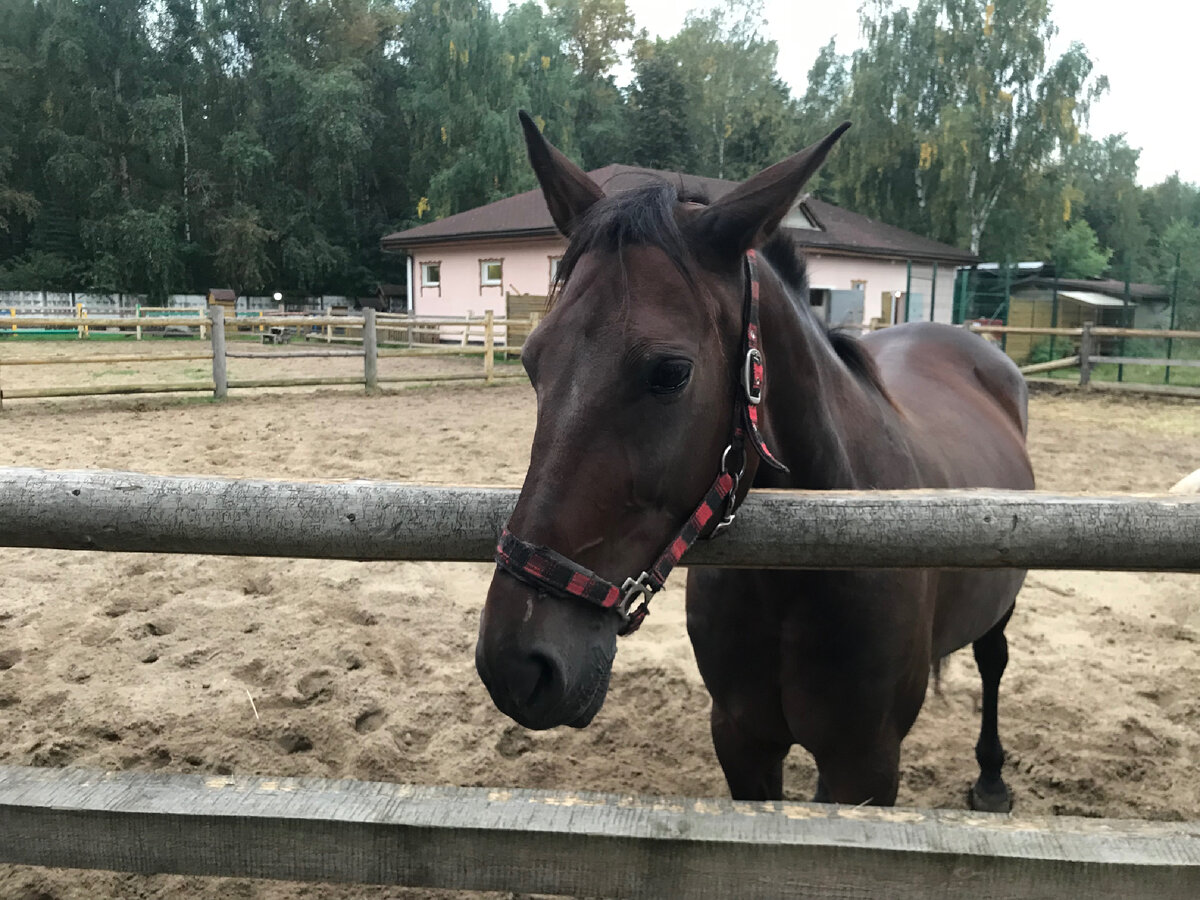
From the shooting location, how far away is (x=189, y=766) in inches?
117

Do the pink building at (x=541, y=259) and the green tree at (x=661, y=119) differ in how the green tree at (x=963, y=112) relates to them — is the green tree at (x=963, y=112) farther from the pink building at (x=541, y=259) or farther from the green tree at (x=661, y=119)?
the green tree at (x=661, y=119)

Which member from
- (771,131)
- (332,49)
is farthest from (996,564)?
(332,49)

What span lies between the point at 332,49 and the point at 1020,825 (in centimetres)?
4574

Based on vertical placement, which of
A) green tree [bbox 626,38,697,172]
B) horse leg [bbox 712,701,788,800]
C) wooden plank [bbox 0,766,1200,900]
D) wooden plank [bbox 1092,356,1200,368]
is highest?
green tree [bbox 626,38,697,172]

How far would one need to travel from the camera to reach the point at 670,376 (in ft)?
4.63

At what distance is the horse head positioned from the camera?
1.31 meters

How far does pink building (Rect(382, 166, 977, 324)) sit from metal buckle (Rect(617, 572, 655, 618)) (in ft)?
70.4

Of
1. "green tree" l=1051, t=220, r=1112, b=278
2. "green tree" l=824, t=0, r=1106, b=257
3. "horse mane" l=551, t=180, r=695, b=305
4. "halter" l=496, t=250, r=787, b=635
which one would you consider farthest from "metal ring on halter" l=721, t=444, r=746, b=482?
"green tree" l=1051, t=220, r=1112, b=278

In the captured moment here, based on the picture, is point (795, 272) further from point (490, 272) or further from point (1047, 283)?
point (1047, 283)

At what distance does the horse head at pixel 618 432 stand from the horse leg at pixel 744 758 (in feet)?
3.17

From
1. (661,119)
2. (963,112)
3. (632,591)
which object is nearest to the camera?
(632,591)

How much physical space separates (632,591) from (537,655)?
0.65ft

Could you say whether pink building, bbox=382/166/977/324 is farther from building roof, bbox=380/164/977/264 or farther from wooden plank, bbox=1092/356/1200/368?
wooden plank, bbox=1092/356/1200/368

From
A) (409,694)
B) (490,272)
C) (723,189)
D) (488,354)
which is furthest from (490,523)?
(490,272)
